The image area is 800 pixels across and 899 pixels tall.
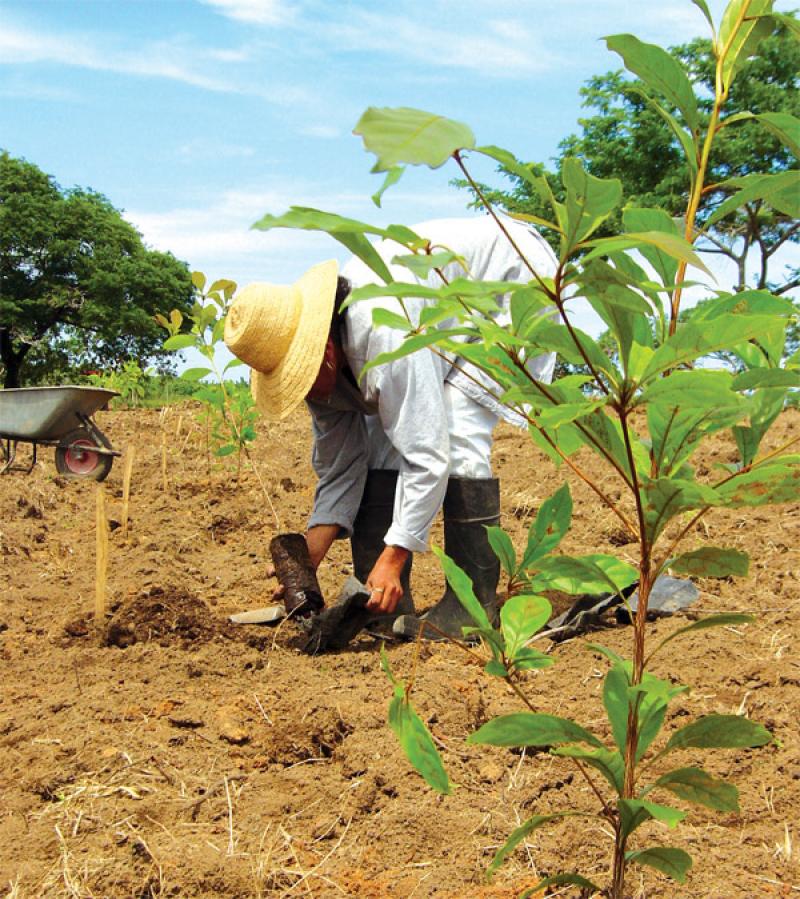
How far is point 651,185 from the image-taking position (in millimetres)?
19766

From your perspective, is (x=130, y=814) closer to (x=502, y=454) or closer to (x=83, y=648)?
(x=83, y=648)

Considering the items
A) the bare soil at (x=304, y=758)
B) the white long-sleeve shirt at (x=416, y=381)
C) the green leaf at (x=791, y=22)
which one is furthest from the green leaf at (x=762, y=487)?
the white long-sleeve shirt at (x=416, y=381)

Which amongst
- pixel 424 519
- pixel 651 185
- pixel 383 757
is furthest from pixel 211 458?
pixel 651 185

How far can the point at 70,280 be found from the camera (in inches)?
1166

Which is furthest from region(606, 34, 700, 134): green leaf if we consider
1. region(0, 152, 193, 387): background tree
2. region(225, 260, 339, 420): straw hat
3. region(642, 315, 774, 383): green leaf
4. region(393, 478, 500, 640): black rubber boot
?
region(0, 152, 193, 387): background tree

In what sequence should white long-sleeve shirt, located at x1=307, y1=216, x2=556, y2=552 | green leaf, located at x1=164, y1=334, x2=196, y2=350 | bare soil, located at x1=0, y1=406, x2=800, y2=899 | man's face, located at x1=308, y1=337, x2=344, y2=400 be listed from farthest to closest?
green leaf, located at x1=164, y1=334, x2=196, y2=350 < man's face, located at x1=308, y1=337, x2=344, y2=400 < white long-sleeve shirt, located at x1=307, y1=216, x2=556, y2=552 < bare soil, located at x1=0, y1=406, x2=800, y2=899

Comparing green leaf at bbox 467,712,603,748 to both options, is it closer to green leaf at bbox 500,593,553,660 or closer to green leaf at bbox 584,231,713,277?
green leaf at bbox 500,593,553,660

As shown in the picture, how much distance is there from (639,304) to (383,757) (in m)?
1.42

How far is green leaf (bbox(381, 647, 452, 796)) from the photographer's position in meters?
0.99

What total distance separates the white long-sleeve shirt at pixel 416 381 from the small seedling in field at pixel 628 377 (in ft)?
4.45

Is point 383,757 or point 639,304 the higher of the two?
point 639,304

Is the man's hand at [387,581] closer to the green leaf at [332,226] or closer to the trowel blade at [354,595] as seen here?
the trowel blade at [354,595]

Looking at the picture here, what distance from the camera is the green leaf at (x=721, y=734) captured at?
1007 millimetres

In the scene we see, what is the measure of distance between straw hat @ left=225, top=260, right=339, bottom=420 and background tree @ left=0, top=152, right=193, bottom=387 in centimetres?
2651
